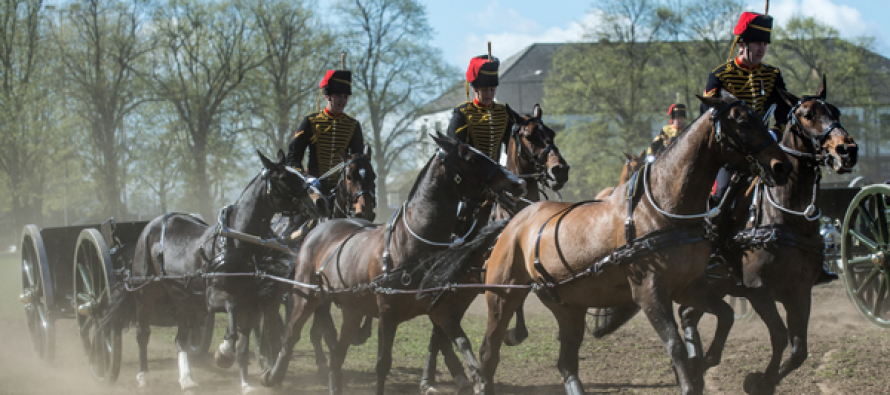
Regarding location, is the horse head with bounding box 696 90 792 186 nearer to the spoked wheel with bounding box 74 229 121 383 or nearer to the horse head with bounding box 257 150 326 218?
the horse head with bounding box 257 150 326 218

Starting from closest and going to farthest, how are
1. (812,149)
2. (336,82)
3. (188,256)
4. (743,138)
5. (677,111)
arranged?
(743,138), (812,149), (188,256), (336,82), (677,111)

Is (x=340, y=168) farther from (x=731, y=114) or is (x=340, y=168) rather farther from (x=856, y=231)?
(x=856, y=231)

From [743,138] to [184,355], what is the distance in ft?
17.2

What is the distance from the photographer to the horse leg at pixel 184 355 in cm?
664

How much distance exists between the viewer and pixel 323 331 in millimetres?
6590

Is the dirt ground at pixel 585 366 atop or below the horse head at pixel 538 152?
below

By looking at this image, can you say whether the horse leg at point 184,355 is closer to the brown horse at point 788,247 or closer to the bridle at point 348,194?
the bridle at point 348,194

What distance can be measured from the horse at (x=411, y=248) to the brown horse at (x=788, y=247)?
1714mm

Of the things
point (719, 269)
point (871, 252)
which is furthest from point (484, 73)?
point (871, 252)

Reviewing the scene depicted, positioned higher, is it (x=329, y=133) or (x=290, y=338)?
(x=329, y=133)

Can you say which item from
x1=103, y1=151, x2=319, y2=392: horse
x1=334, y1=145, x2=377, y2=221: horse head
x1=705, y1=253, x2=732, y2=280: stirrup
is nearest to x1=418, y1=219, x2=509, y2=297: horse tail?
x1=334, y1=145, x2=377, y2=221: horse head

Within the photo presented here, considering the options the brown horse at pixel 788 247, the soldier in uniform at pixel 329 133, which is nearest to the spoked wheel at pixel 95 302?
the soldier in uniform at pixel 329 133

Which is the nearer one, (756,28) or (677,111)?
(756,28)

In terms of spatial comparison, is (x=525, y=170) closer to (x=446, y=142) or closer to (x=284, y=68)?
(x=446, y=142)
